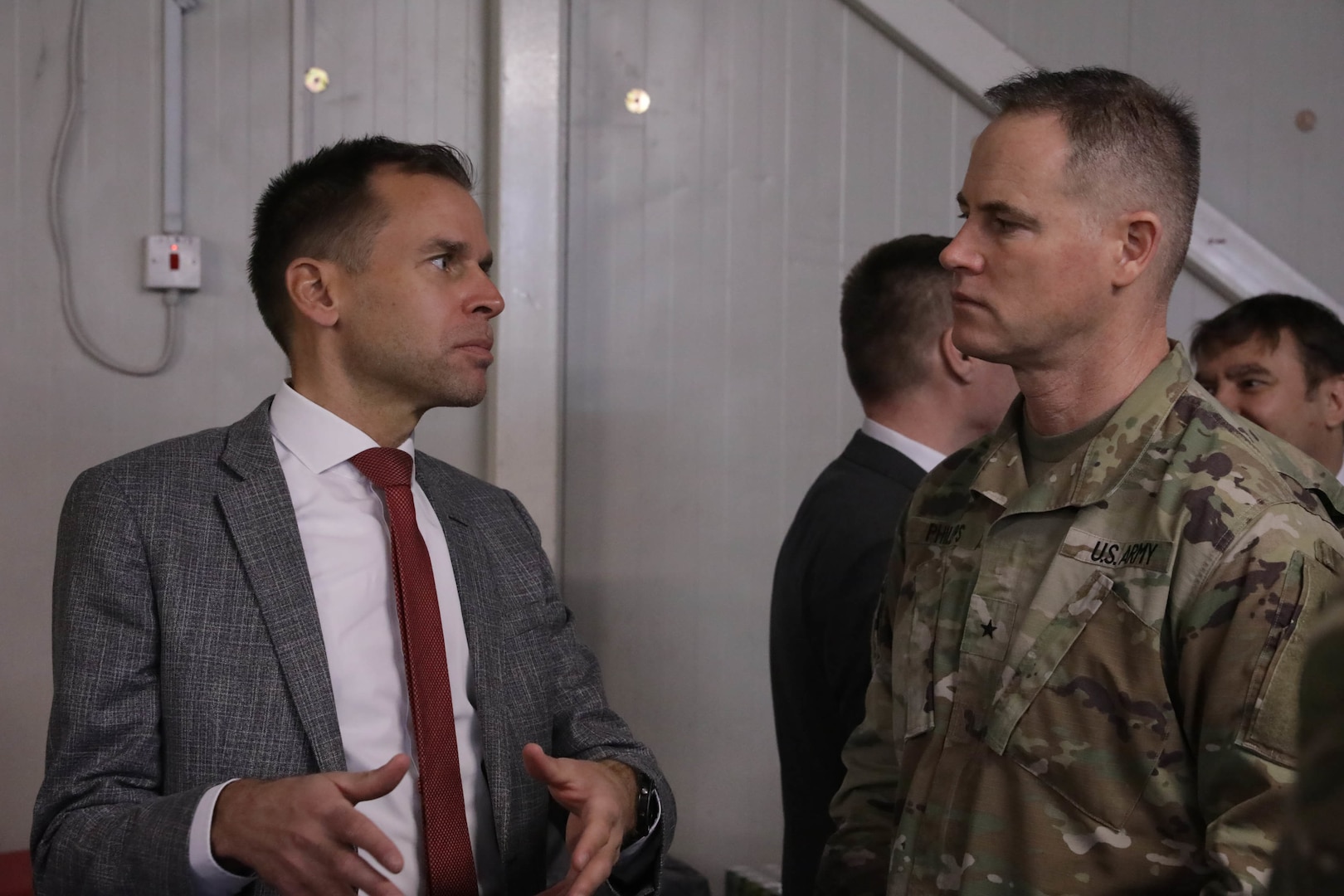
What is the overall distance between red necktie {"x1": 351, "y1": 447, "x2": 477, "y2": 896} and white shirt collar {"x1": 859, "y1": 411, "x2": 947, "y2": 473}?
0.83 metres

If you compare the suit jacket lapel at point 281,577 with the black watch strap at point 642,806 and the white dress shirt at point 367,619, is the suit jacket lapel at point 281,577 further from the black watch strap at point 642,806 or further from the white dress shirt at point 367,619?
the black watch strap at point 642,806

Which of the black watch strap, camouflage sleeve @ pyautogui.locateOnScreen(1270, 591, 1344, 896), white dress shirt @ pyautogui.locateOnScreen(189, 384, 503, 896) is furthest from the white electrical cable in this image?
camouflage sleeve @ pyautogui.locateOnScreen(1270, 591, 1344, 896)

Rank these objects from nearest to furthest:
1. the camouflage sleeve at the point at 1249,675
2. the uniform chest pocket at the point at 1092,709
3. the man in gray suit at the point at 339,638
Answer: the camouflage sleeve at the point at 1249,675 < the uniform chest pocket at the point at 1092,709 < the man in gray suit at the point at 339,638

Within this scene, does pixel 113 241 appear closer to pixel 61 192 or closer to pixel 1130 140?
pixel 61 192

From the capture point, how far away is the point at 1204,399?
1.30 meters

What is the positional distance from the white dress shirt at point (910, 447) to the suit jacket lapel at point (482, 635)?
727 mm

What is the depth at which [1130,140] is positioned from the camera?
135cm

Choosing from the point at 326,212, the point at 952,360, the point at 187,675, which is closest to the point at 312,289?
the point at 326,212

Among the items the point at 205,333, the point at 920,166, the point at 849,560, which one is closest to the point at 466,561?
the point at 849,560

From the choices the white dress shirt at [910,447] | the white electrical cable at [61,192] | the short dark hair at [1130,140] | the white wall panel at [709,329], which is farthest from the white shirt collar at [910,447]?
the white electrical cable at [61,192]

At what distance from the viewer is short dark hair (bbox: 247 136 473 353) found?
1.88m

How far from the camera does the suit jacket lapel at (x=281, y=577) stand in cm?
151

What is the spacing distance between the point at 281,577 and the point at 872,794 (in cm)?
80

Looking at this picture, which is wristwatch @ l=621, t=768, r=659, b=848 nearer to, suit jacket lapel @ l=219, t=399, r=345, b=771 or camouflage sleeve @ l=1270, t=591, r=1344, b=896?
suit jacket lapel @ l=219, t=399, r=345, b=771
